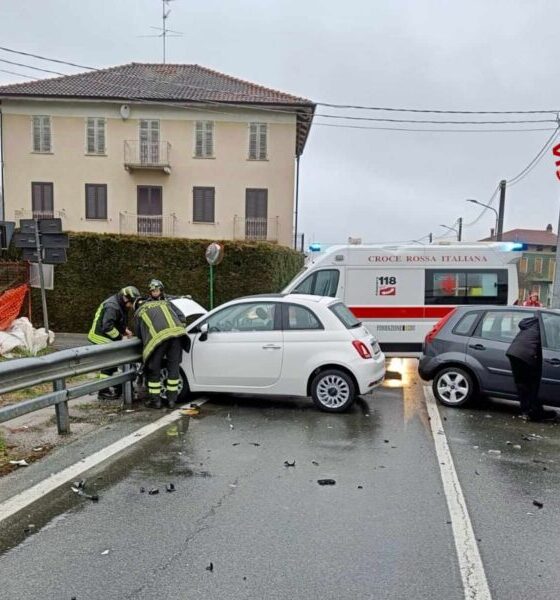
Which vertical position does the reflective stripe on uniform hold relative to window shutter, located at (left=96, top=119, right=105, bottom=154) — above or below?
below

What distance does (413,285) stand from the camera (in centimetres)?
1143

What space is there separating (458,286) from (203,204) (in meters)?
20.8

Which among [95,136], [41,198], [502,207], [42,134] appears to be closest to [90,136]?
[95,136]

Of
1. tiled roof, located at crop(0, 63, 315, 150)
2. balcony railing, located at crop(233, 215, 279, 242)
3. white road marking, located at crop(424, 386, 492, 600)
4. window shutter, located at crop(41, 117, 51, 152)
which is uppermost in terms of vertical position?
tiled roof, located at crop(0, 63, 315, 150)

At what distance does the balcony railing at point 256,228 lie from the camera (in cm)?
2986

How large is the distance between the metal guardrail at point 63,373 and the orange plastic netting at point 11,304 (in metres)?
6.33

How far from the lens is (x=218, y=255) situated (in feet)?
51.8

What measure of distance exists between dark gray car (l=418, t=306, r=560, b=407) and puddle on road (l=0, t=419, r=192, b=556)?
3.79 m

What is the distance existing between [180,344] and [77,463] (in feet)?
8.38

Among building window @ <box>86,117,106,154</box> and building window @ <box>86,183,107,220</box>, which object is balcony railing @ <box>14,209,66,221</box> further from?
building window @ <box>86,117,106,154</box>

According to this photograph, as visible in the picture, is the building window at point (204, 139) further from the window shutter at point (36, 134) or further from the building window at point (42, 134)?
the window shutter at point (36, 134)

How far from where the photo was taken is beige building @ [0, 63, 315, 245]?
29.1 meters

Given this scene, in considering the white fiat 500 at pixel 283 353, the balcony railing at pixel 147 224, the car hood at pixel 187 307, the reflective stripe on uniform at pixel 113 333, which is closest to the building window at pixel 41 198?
the balcony railing at pixel 147 224

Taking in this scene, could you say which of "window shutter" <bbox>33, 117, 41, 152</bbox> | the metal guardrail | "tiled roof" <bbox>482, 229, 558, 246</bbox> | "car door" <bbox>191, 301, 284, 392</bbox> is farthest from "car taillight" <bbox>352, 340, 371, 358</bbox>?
"tiled roof" <bbox>482, 229, 558, 246</bbox>
